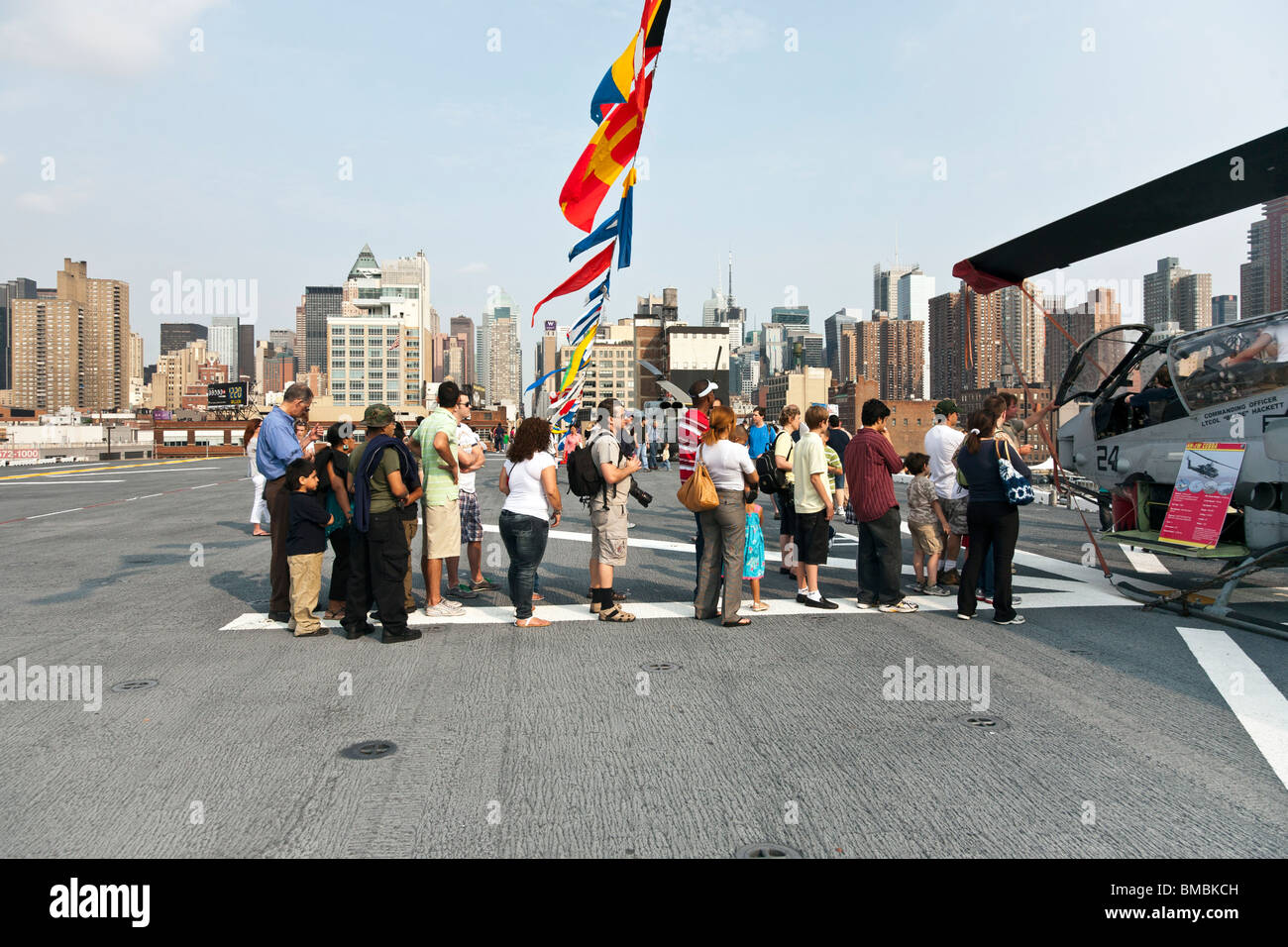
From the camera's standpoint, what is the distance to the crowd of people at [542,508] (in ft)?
22.4

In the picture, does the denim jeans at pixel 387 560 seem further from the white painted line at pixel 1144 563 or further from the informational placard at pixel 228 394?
the informational placard at pixel 228 394

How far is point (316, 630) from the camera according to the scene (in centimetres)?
700

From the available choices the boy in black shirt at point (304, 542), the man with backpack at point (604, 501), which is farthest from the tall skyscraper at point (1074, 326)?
the boy in black shirt at point (304, 542)

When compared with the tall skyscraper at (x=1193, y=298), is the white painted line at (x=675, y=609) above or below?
below

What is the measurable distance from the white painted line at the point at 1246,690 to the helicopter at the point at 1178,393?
58cm

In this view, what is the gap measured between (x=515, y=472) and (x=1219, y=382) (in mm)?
6943

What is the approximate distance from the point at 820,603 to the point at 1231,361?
4630 mm

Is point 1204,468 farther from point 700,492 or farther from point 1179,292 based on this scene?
point 1179,292

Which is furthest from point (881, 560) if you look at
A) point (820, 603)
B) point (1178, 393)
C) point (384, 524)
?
point (384, 524)

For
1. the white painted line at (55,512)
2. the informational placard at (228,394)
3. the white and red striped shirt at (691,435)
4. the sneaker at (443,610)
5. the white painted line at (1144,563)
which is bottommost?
the sneaker at (443,610)

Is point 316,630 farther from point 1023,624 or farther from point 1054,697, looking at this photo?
point 1023,624

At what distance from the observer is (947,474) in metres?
8.66

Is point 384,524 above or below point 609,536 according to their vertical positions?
above

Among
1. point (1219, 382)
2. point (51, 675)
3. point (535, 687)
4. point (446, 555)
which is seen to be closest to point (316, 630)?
point (446, 555)
